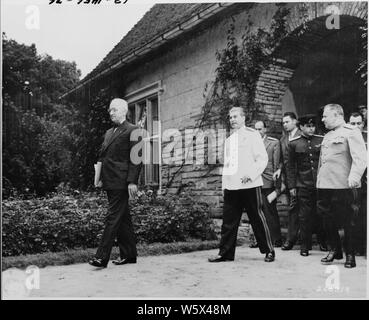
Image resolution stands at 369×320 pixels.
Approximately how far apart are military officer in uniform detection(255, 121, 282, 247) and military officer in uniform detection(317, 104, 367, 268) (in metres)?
1.03

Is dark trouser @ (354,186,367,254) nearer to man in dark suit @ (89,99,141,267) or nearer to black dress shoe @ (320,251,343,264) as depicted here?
black dress shoe @ (320,251,343,264)

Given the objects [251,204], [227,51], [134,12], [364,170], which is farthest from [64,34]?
[364,170]

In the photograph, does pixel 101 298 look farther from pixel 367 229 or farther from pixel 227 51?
pixel 227 51

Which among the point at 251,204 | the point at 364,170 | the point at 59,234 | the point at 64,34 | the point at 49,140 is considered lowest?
the point at 59,234

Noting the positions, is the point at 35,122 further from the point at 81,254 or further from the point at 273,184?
the point at 273,184

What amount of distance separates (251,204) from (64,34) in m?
2.76

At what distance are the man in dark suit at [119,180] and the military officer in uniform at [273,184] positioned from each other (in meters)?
1.77

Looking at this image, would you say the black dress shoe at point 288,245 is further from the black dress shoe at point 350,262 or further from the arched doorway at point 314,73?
the arched doorway at point 314,73

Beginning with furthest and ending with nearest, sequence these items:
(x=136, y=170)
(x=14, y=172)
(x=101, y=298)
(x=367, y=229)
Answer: (x=14, y=172) < (x=136, y=170) < (x=367, y=229) < (x=101, y=298)

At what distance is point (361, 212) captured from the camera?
4.52 meters

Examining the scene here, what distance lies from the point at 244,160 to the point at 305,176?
903 mm

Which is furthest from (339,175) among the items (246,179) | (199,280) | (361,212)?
(199,280)

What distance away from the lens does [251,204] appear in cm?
461

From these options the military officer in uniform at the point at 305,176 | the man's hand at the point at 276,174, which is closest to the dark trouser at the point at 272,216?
the man's hand at the point at 276,174
